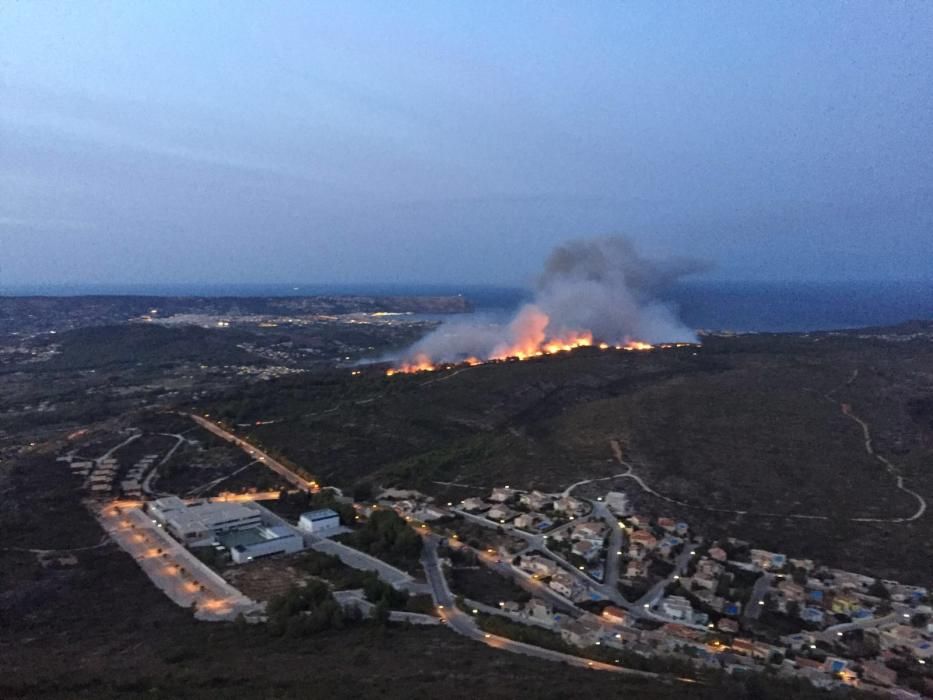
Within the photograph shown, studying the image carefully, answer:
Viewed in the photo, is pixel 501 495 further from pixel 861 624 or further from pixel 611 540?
pixel 861 624

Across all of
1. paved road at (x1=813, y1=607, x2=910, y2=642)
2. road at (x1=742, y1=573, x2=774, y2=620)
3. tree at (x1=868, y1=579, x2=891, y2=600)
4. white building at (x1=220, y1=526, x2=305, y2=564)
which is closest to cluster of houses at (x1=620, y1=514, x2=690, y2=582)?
road at (x1=742, y1=573, x2=774, y2=620)

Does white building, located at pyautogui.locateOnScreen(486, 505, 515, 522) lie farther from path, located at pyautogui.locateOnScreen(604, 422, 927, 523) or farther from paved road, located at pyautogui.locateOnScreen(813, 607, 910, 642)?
paved road, located at pyautogui.locateOnScreen(813, 607, 910, 642)

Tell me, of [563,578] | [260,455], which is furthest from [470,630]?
[260,455]

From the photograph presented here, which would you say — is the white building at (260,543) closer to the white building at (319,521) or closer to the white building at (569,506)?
the white building at (319,521)

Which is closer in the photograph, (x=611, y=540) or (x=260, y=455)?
(x=611, y=540)

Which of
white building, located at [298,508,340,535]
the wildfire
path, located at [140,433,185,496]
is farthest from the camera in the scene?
the wildfire

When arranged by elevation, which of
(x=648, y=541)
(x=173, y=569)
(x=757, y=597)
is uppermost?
(x=648, y=541)

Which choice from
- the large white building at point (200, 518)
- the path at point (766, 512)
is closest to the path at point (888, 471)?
the path at point (766, 512)

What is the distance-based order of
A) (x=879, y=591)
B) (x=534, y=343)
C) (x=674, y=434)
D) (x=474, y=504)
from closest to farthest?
1. (x=879, y=591)
2. (x=474, y=504)
3. (x=674, y=434)
4. (x=534, y=343)
